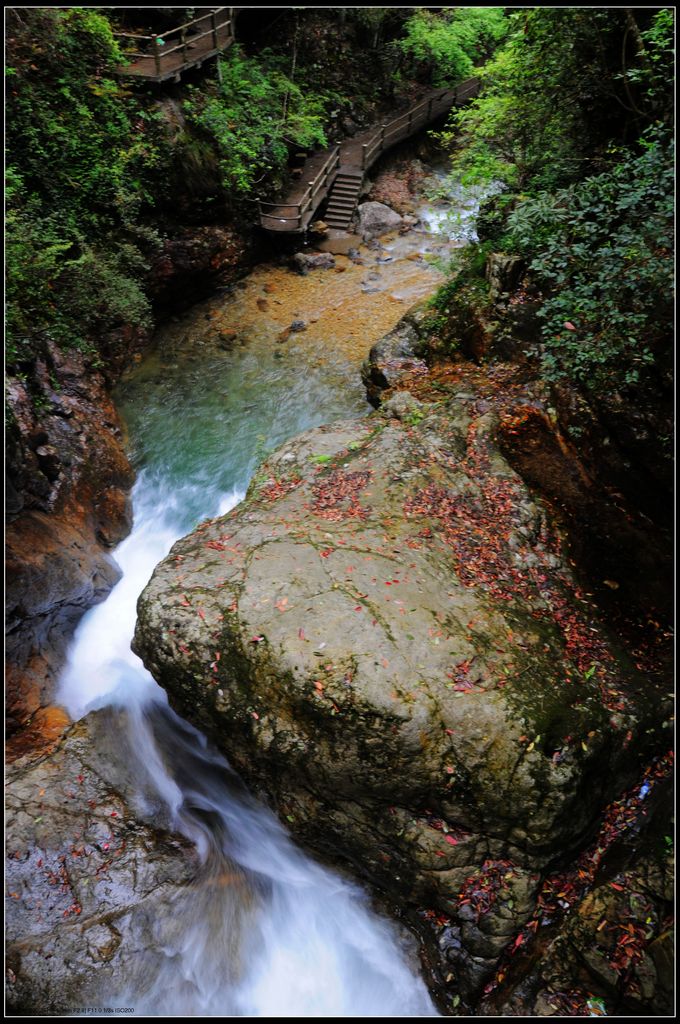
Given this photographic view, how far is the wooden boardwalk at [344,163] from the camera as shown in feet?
49.9

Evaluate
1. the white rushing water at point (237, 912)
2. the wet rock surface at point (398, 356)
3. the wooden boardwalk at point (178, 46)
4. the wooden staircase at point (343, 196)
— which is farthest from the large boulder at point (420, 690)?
the wooden staircase at point (343, 196)

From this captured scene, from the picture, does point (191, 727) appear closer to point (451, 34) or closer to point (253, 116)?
point (253, 116)

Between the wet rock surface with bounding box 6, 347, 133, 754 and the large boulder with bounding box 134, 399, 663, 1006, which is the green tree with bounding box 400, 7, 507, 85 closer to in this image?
the wet rock surface with bounding box 6, 347, 133, 754

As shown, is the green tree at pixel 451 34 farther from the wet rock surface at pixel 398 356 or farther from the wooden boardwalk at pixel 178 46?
the wet rock surface at pixel 398 356

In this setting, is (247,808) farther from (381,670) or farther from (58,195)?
(58,195)

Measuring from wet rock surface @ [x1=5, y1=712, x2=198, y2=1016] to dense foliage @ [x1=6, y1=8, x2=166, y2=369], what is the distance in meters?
6.52

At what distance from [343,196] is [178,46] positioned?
230 inches

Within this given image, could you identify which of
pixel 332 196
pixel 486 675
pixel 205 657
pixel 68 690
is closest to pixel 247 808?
pixel 205 657

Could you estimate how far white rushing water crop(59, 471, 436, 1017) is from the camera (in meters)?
6.11

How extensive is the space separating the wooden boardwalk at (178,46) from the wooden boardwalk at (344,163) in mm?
3441

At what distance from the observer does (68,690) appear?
26.0 ft

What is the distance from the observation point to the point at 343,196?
16.9m

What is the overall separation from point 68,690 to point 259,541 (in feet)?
12.1

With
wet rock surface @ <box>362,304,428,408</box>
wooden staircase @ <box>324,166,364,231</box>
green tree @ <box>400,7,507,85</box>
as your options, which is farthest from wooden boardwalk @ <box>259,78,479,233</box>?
wet rock surface @ <box>362,304,428,408</box>
